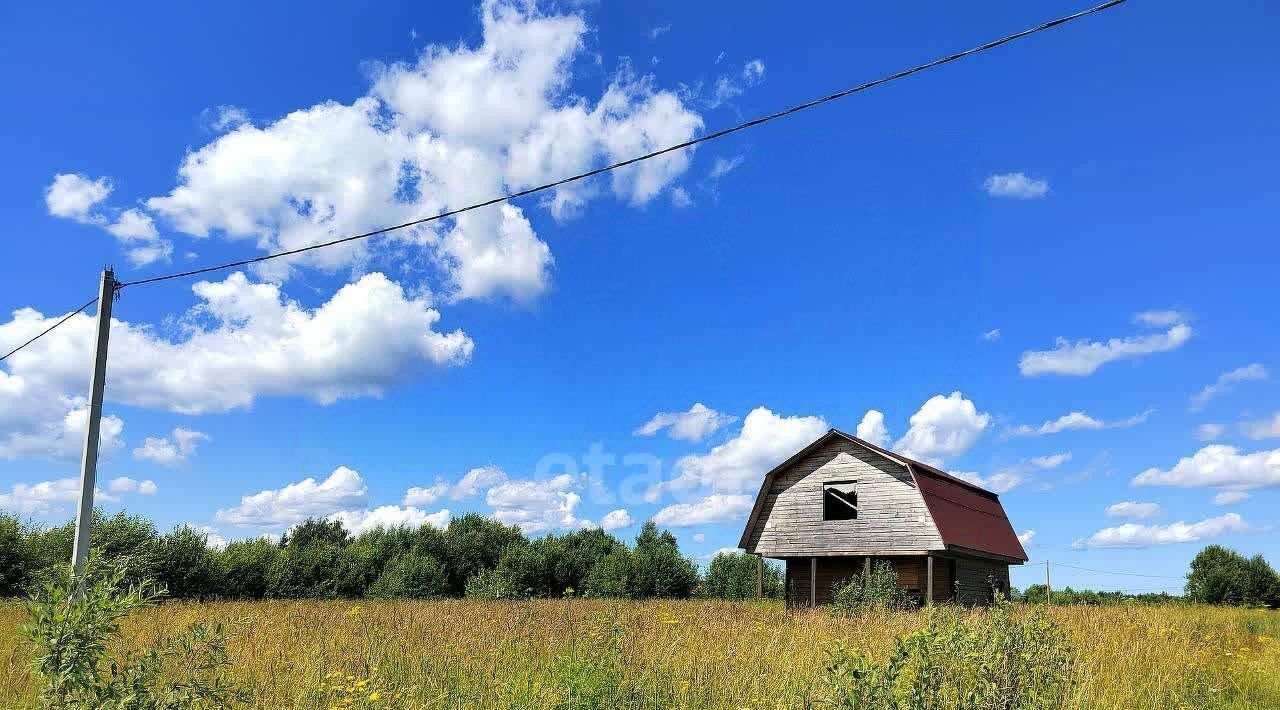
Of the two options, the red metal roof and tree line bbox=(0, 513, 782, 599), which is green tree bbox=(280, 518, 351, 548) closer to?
tree line bbox=(0, 513, 782, 599)

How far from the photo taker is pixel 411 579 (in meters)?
32.4

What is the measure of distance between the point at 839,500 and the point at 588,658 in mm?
21422

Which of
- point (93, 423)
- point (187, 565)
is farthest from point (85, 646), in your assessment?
point (187, 565)

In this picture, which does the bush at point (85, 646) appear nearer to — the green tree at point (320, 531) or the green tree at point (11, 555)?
the green tree at point (11, 555)

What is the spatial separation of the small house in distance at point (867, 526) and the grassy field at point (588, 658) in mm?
9681

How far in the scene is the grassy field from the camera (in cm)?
748

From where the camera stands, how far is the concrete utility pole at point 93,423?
10.8m

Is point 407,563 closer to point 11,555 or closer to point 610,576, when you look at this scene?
point 610,576

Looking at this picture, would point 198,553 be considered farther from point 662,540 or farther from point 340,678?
point 662,540

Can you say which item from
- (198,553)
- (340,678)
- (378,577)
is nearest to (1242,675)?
(340,678)

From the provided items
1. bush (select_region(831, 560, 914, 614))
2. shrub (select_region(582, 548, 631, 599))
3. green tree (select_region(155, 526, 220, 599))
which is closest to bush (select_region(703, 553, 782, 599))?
shrub (select_region(582, 548, 631, 599))

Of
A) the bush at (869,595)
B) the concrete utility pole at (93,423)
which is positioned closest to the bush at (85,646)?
the concrete utility pole at (93,423)

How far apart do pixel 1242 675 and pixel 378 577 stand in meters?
29.6

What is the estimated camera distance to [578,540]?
40969 mm
